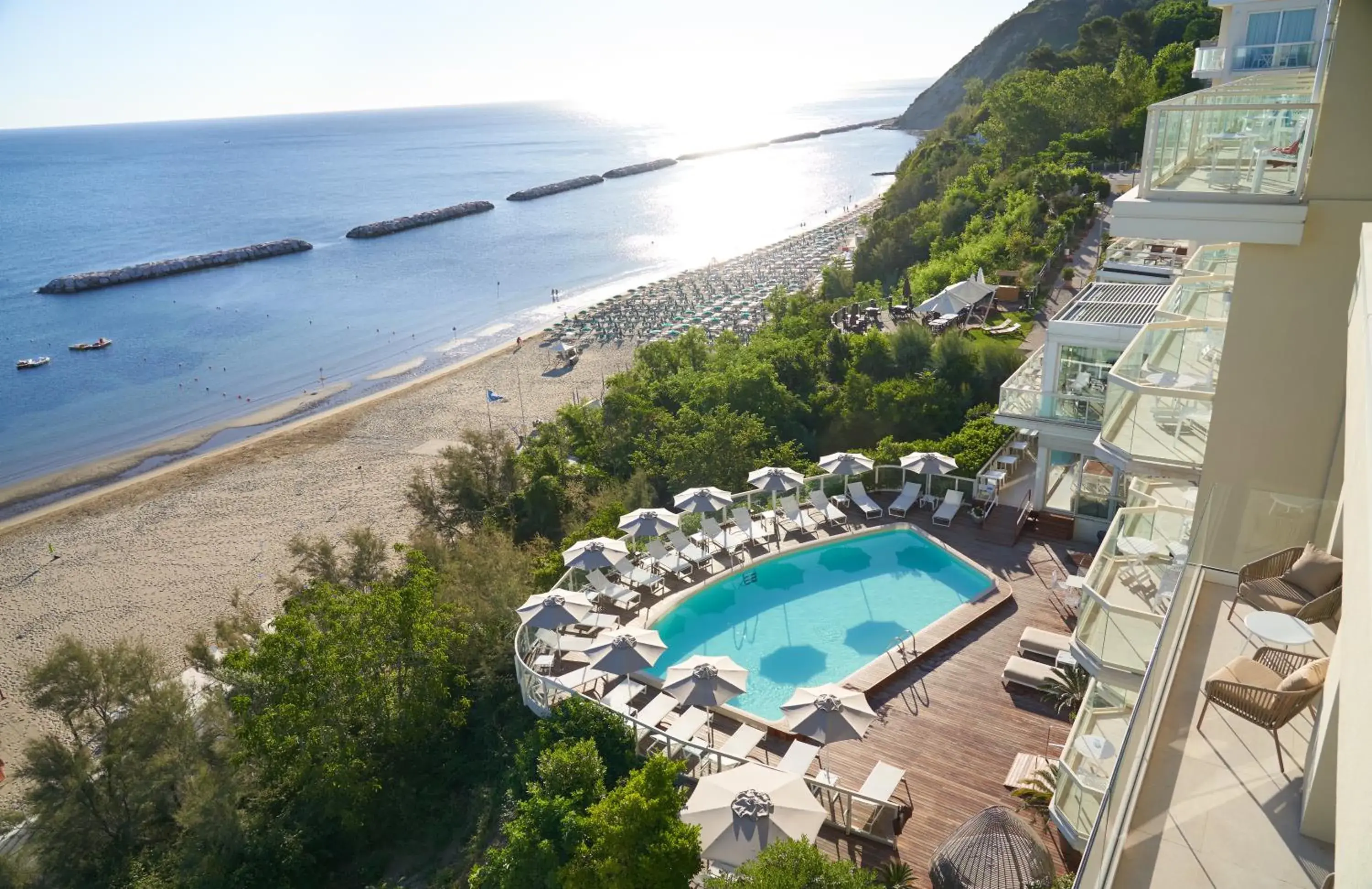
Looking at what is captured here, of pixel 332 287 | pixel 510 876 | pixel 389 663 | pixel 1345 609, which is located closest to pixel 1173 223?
pixel 1345 609

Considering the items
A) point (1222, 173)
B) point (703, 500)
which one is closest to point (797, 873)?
point (1222, 173)

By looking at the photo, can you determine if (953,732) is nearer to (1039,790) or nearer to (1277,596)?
(1039,790)

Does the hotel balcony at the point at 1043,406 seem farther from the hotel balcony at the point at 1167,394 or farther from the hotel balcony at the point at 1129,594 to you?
the hotel balcony at the point at 1129,594

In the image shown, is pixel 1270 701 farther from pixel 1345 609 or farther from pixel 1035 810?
pixel 1035 810

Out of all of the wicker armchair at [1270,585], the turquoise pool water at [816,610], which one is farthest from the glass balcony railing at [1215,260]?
the wicker armchair at [1270,585]

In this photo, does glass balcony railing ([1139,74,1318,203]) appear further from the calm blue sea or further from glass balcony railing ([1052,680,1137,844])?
the calm blue sea

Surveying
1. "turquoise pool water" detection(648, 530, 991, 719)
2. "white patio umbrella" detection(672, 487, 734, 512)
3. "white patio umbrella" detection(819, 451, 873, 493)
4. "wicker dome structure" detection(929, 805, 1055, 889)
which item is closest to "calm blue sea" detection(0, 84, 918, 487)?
"white patio umbrella" detection(672, 487, 734, 512)
